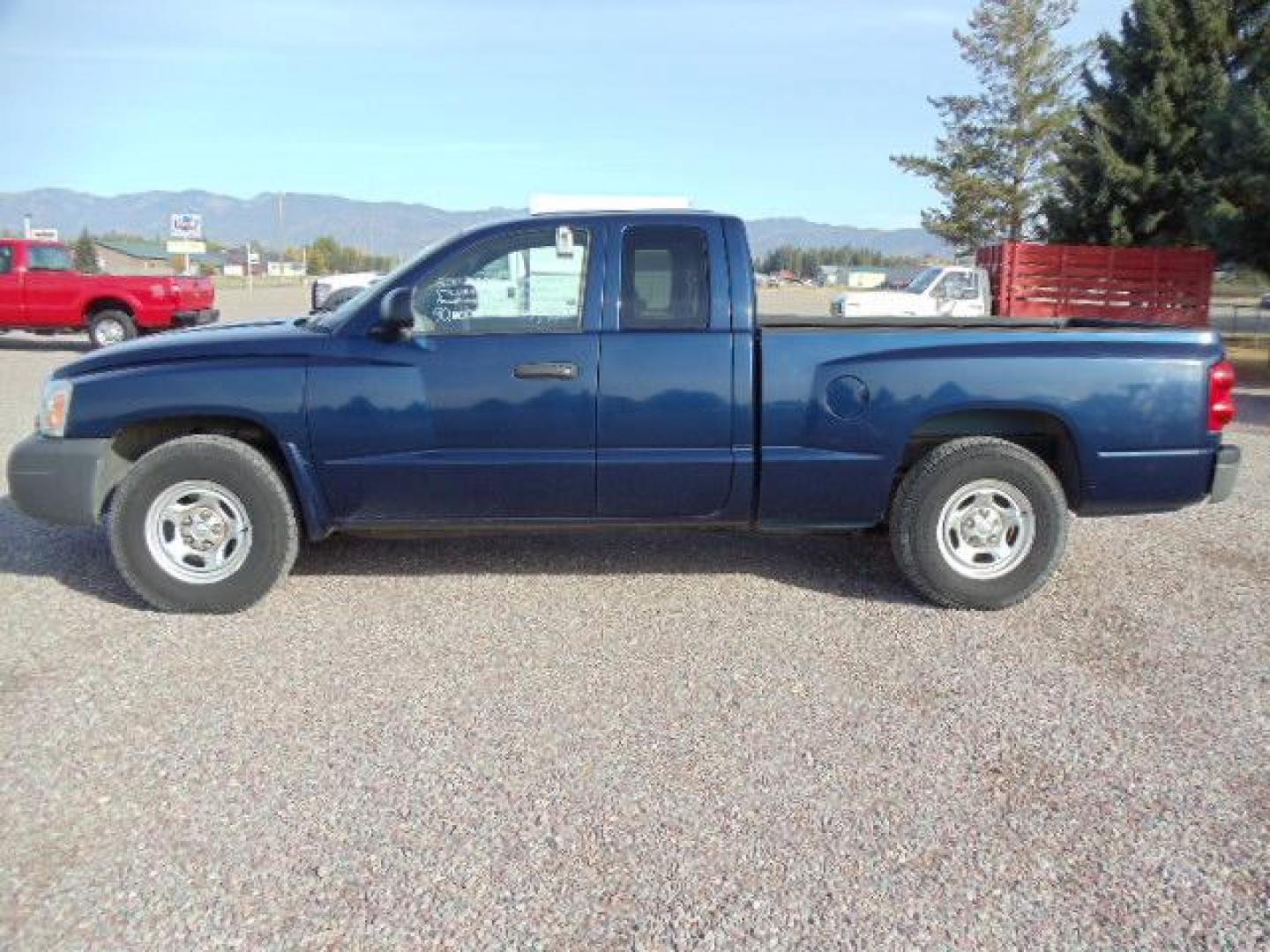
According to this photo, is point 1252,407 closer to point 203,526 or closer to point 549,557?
point 549,557

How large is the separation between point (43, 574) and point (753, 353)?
385cm

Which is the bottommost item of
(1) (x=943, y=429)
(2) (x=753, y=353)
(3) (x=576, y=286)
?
(1) (x=943, y=429)

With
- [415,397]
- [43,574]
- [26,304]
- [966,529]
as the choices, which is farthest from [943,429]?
[26,304]

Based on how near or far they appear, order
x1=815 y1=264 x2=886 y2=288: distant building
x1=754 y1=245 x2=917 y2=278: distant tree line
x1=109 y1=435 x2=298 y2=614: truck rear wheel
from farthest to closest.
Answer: x1=754 y1=245 x2=917 y2=278: distant tree line → x1=815 y1=264 x2=886 y2=288: distant building → x1=109 y1=435 x2=298 y2=614: truck rear wheel

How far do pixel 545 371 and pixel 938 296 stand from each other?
1708 centimetres

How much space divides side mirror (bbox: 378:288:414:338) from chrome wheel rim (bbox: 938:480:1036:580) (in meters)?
2.67

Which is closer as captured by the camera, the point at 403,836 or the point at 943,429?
the point at 403,836

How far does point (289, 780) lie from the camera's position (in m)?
3.13

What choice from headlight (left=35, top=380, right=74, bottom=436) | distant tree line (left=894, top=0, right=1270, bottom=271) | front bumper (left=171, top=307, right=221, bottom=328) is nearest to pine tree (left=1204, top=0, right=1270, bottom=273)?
distant tree line (left=894, top=0, right=1270, bottom=271)

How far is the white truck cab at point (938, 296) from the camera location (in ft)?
61.6

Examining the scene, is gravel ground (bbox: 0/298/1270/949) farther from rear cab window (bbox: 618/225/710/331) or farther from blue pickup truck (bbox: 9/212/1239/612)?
rear cab window (bbox: 618/225/710/331)

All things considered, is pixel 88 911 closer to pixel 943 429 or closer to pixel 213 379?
pixel 213 379

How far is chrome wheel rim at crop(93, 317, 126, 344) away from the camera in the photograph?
54.1ft

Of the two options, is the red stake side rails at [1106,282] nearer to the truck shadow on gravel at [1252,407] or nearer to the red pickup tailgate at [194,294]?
the truck shadow on gravel at [1252,407]
